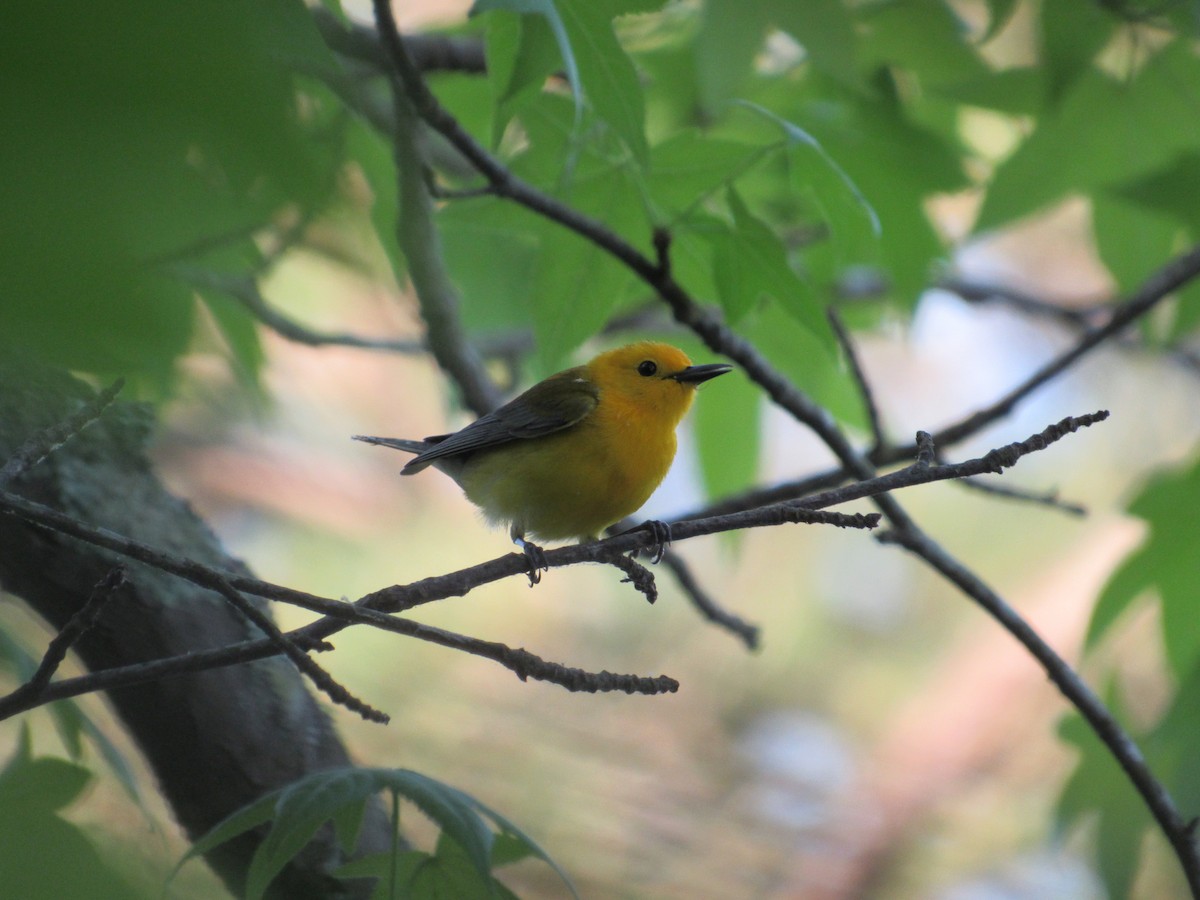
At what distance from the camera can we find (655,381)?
4039 mm

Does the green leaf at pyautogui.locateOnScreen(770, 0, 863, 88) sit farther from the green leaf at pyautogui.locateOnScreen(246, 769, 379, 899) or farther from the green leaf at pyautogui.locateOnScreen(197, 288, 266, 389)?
the green leaf at pyautogui.locateOnScreen(246, 769, 379, 899)

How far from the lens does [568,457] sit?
3715mm

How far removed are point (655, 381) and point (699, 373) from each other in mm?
205

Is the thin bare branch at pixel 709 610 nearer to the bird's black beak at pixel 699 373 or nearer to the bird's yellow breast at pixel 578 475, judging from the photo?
the bird's yellow breast at pixel 578 475

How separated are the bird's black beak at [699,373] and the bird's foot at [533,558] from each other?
802 mm

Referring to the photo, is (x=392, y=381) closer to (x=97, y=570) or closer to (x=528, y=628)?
A: (x=528, y=628)

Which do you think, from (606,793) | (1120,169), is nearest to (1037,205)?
(1120,169)

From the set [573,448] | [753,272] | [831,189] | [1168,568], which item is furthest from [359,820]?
[1168,568]

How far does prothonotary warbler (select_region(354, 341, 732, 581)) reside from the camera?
12.0ft

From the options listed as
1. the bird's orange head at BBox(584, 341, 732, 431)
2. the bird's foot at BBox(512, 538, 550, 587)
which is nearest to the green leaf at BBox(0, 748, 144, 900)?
the bird's foot at BBox(512, 538, 550, 587)

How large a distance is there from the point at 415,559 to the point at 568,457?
12.1ft

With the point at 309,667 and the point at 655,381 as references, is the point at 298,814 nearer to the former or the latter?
the point at 309,667

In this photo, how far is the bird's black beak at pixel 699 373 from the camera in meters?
3.79

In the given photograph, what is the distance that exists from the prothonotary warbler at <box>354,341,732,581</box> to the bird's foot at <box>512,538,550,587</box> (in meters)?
0.03
